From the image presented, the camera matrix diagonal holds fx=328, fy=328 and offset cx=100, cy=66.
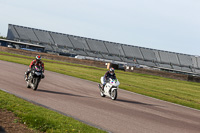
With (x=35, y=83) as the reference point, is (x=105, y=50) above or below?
above

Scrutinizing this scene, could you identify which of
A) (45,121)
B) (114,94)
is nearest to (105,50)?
(114,94)

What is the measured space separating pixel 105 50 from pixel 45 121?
9596 cm

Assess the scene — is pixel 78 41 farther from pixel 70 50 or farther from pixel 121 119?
pixel 121 119

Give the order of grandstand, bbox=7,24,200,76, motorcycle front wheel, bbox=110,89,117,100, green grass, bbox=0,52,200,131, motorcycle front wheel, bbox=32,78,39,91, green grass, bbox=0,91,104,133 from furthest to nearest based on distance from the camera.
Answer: grandstand, bbox=7,24,200,76
green grass, bbox=0,52,200,131
motorcycle front wheel, bbox=110,89,117,100
motorcycle front wheel, bbox=32,78,39,91
green grass, bbox=0,91,104,133

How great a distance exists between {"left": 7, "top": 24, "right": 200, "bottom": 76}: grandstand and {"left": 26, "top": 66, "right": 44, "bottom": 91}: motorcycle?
77392mm

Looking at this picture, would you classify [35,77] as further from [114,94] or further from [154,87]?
[154,87]

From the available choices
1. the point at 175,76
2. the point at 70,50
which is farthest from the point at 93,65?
the point at 70,50

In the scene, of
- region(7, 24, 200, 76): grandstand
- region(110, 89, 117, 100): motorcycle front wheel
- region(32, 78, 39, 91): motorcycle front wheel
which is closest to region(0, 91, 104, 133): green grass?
region(32, 78, 39, 91): motorcycle front wheel

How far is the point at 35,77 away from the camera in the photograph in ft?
53.6

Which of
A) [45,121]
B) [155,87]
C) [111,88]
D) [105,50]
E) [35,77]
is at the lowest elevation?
[155,87]

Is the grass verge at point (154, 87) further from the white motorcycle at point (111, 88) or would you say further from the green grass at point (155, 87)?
the white motorcycle at point (111, 88)

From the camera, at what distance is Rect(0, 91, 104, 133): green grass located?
26.4ft

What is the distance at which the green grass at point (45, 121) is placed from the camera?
26.4 ft

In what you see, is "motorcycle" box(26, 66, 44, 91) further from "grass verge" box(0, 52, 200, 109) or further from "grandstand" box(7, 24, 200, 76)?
"grandstand" box(7, 24, 200, 76)
